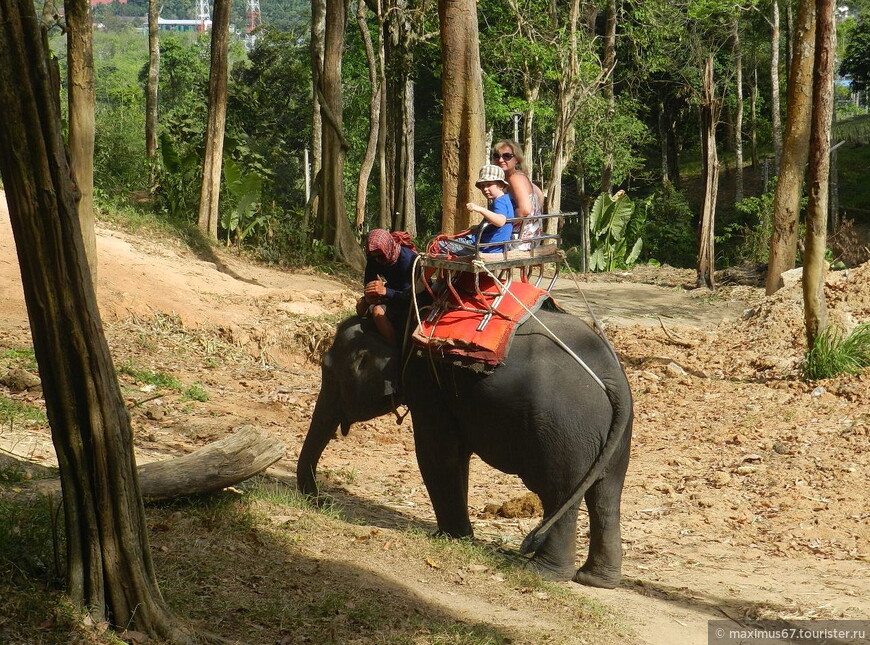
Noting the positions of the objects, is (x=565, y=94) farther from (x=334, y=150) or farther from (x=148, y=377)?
(x=148, y=377)

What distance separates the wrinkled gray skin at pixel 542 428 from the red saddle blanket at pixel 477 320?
0.41 feet

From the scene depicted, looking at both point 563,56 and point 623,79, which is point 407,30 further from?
point 623,79

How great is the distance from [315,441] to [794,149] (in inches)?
463

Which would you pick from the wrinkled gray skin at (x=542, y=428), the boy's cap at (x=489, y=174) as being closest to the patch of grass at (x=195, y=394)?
the wrinkled gray skin at (x=542, y=428)

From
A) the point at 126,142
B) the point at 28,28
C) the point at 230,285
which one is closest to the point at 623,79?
the point at 126,142

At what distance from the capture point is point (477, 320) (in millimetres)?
6262

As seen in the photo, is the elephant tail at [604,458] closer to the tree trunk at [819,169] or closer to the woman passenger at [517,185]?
the woman passenger at [517,185]

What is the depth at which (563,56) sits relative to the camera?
2347 cm

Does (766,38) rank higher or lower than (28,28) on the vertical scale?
higher

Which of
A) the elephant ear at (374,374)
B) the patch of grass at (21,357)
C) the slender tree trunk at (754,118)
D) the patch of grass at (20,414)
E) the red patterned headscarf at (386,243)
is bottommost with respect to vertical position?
the patch of grass at (20,414)

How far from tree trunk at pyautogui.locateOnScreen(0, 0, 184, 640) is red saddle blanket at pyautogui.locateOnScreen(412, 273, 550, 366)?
8.27 ft

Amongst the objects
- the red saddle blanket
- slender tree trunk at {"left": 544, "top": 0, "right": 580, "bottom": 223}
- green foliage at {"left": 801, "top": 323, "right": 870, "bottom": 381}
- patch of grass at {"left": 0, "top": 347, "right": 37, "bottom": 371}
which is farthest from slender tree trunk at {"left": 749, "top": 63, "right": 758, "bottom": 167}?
the red saddle blanket

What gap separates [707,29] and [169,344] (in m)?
25.5

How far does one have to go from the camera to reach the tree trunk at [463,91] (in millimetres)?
10641
